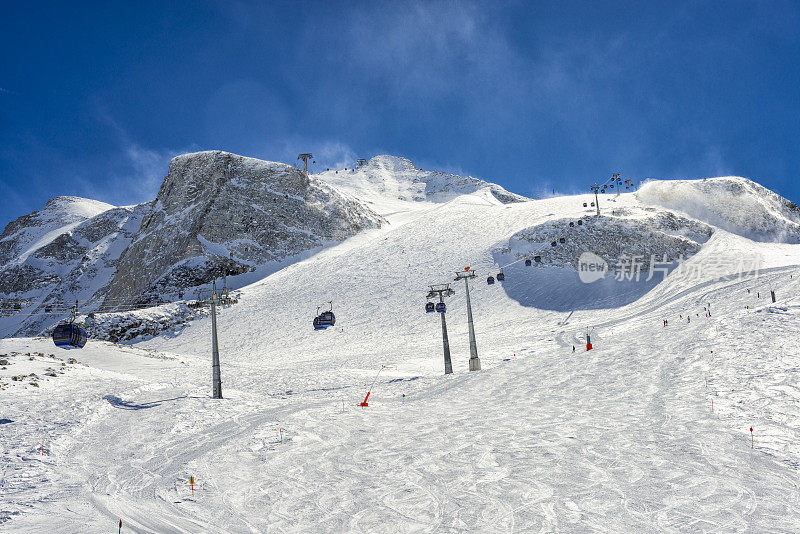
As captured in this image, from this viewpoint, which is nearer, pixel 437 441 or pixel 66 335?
pixel 437 441

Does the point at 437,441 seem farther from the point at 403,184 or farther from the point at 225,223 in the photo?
the point at 403,184

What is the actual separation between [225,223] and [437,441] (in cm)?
7778

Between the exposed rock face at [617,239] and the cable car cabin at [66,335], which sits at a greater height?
the exposed rock face at [617,239]

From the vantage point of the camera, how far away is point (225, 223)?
83.1 m

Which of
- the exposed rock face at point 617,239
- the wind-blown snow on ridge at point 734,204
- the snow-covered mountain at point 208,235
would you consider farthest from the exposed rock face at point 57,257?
the wind-blown snow on ridge at point 734,204

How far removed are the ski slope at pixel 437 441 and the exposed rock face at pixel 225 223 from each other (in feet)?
141

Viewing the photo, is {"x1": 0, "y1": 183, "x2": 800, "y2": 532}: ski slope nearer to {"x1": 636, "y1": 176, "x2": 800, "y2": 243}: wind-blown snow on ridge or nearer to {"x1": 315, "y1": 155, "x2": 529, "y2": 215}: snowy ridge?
{"x1": 636, "y1": 176, "x2": 800, "y2": 243}: wind-blown snow on ridge

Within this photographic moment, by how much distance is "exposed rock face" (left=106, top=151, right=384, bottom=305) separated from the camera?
255 feet

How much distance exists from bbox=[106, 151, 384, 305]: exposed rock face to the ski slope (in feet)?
141

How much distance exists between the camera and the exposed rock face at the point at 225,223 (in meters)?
77.6

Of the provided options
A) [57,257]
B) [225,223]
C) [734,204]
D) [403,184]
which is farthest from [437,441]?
[57,257]

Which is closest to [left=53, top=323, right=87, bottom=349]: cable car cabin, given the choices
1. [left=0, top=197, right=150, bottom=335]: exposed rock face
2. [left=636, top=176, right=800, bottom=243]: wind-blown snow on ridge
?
[left=636, top=176, right=800, bottom=243]: wind-blown snow on ridge

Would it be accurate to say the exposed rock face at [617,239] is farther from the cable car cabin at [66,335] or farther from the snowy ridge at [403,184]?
the snowy ridge at [403,184]

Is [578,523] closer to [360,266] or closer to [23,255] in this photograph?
[360,266]
